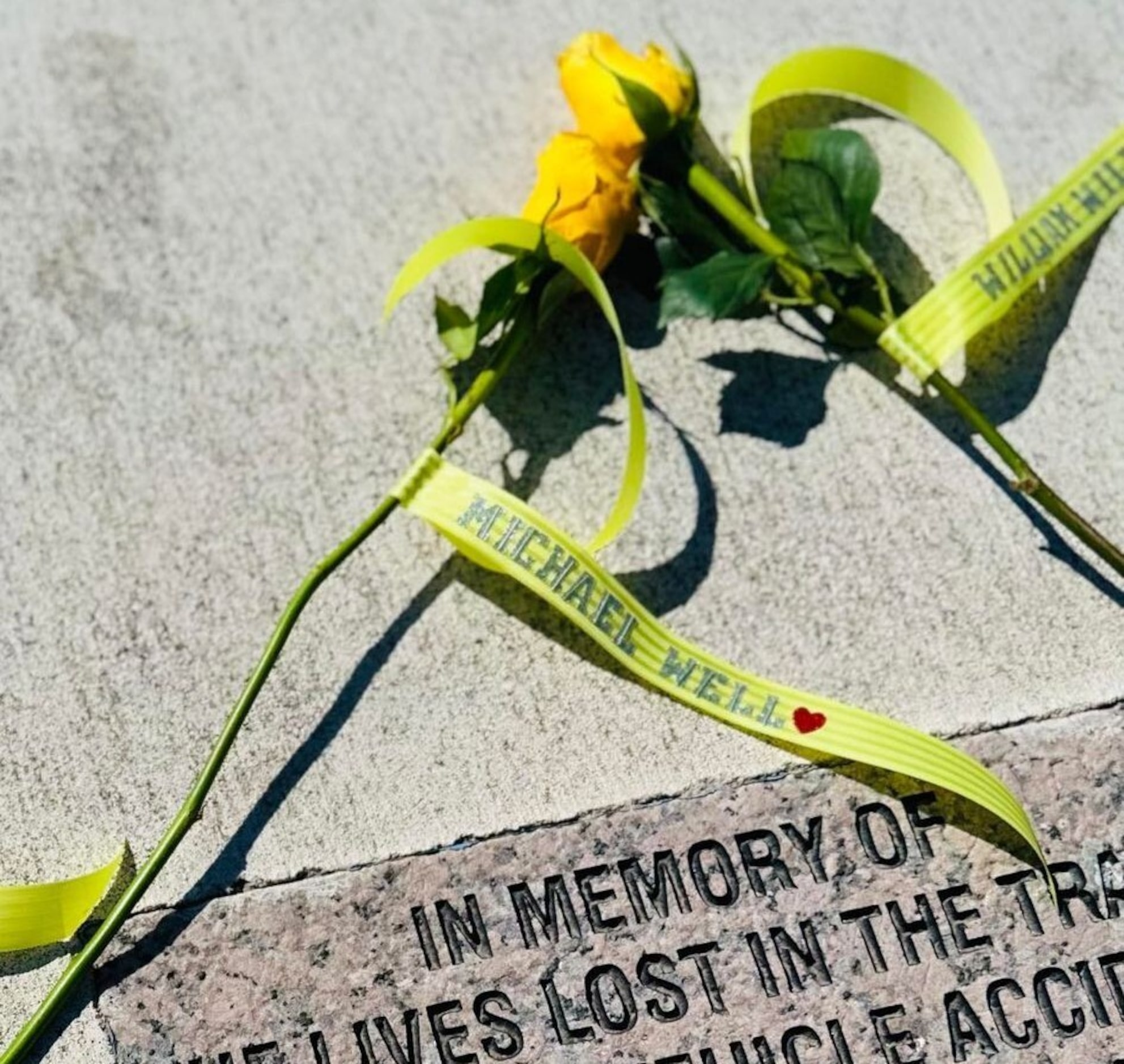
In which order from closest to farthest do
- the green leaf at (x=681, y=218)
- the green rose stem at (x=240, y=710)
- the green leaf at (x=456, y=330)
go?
the green rose stem at (x=240, y=710) < the green leaf at (x=456, y=330) < the green leaf at (x=681, y=218)

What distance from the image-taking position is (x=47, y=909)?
1.53 metres

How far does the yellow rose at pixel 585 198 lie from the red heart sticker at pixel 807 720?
58 centimetres

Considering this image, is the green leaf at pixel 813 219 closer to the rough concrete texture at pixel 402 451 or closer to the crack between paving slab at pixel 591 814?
the rough concrete texture at pixel 402 451

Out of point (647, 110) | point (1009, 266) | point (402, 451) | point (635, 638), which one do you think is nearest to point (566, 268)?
point (647, 110)

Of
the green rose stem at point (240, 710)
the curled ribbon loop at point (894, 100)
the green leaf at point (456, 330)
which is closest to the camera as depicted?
the green rose stem at point (240, 710)

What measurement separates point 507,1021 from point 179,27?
1442mm

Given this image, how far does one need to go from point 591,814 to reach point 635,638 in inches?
8.0

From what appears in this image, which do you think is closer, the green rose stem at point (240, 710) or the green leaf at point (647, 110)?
the green rose stem at point (240, 710)

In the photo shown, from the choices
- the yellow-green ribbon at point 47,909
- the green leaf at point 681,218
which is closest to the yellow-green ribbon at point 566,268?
the green leaf at point 681,218

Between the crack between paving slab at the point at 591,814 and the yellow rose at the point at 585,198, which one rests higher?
the yellow rose at the point at 585,198

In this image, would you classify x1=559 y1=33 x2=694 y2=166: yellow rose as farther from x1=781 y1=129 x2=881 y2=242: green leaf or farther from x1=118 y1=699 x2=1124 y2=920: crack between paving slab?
x1=118 y1=699 x2=1124 y2=920: crack between paving slab

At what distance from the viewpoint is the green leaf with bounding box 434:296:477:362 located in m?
1.62

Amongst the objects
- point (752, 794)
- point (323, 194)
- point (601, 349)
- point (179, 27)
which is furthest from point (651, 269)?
point (179, 27)

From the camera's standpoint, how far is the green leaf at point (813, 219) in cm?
170
